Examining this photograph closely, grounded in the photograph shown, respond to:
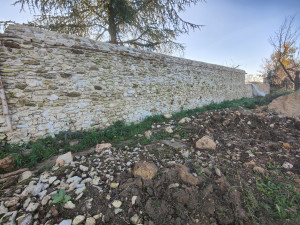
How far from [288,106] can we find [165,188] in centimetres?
686

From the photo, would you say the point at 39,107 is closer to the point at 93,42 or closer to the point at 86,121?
the point at 86,121

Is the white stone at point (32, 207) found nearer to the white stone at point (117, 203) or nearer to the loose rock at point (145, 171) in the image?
the white stone at point (117, 203)

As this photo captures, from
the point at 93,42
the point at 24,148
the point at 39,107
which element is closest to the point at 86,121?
the point at 39,107

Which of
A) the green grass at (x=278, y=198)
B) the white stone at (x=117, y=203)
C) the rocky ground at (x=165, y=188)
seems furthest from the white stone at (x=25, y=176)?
the green grass at (x=278, y=198)

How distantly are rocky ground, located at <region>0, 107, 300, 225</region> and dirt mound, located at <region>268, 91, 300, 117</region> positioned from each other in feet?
11.4

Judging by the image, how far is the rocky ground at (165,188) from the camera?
146 centimetres

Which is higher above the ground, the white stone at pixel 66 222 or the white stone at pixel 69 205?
the white stone at pixel 69 205

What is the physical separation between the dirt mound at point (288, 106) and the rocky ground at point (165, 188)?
3.48 meters

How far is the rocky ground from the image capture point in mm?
1461

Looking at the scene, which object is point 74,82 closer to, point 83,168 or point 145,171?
point 83,168

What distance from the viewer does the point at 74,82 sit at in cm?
369

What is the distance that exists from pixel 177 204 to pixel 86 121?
132 inches

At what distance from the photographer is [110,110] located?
4336 mm

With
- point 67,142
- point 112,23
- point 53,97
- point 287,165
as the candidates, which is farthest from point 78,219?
point 112,23
